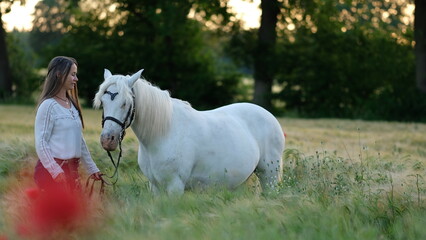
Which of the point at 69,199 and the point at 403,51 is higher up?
the point at 403,51

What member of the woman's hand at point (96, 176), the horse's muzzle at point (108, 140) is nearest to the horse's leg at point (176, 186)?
the woman's hand at point (96, 176)

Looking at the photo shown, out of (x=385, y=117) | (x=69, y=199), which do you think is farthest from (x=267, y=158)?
(x=385, y=117)

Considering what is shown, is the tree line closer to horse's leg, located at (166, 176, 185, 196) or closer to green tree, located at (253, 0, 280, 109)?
green tree, located at (253, 0, 280, 109)

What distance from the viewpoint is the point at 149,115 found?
22.9ft

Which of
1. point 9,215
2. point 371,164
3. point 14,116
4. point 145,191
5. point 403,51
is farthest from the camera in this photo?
point 403,51

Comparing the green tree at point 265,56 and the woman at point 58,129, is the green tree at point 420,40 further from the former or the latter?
the woman at point 58,129

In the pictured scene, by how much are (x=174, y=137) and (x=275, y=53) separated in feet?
76.8

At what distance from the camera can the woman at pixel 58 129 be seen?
620 centimetres

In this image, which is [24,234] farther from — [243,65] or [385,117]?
[243,65]

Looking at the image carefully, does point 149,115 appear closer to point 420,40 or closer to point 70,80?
point 70,80

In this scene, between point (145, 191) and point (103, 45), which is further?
point (103, 45)

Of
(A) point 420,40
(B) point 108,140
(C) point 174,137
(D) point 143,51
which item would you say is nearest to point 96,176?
(B) point 108,140

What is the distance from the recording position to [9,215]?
5.83 m

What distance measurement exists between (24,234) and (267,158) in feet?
12.4
